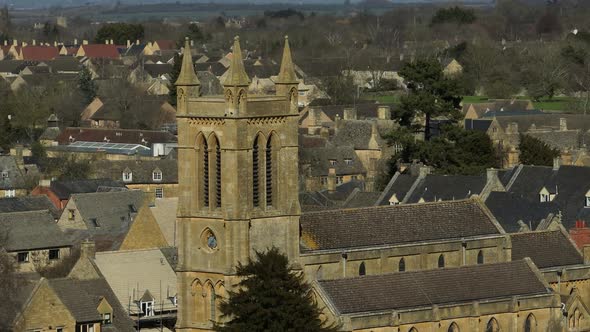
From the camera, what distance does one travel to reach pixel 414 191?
85188 millimetres

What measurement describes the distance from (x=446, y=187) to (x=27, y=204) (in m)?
19.2

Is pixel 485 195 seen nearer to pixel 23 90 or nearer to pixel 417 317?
pixel 417 317

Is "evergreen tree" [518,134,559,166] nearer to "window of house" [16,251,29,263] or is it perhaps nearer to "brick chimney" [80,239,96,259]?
"window of house" [16,251,29,263]

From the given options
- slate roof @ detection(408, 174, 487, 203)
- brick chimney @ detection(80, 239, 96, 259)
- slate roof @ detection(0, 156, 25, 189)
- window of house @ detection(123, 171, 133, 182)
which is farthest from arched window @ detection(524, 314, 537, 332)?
window of house @ detection(123, 171, 133, 182)

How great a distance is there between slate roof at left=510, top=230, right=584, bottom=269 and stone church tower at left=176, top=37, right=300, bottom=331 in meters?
8.34

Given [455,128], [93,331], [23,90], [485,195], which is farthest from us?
[23,90]

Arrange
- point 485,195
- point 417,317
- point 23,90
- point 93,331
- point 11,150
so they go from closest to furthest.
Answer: point 417,317
point 93,331
point 485,195
point 11,150
point 23,90

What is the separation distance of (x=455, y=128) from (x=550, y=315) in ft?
108

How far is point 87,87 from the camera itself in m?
161

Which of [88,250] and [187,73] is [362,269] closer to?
[187,73]

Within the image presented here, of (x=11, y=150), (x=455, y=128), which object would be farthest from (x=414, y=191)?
(x=11, y=150)

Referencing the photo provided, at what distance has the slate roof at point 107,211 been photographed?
88.3 meters

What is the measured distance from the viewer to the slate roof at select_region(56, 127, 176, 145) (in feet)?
419

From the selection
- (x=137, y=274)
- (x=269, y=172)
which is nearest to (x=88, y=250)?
(x=137, y=274)
